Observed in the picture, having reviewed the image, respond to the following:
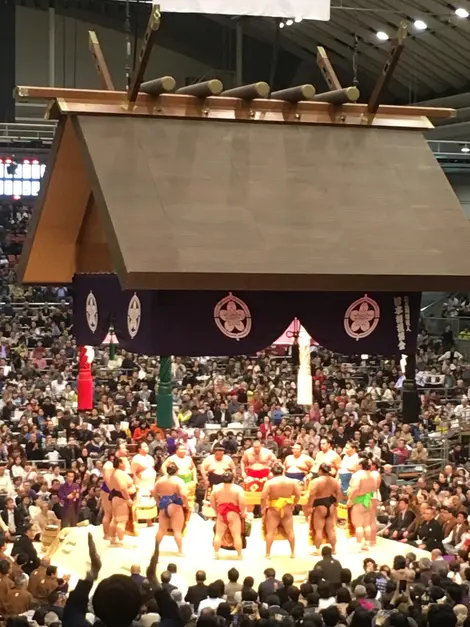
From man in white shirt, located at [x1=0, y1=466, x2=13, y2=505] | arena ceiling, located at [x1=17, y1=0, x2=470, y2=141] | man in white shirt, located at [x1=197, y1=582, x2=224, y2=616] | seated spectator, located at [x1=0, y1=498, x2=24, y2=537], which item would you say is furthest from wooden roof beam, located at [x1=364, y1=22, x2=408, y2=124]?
arena ceiling, located at [x1=17, y1=0, x2=470, y2=141]

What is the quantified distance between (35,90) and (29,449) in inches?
231

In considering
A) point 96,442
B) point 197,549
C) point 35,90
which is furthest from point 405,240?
point 96,442

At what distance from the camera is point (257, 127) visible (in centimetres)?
495

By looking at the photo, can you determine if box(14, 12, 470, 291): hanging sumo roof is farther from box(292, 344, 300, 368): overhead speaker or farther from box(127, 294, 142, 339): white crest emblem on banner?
box(292, 344, 300, 368): overhead speaker

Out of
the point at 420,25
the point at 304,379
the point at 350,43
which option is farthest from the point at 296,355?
the point at 350,43

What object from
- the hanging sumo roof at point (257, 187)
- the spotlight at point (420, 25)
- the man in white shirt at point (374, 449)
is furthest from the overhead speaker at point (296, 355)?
the spotlight at point (420, 25)

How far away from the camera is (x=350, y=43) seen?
47.6ft

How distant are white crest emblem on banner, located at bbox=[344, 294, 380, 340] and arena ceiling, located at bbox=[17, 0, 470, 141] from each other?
7.96 m

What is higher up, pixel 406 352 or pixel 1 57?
pixel 1 57

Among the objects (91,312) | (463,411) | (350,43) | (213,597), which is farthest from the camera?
(350,43)

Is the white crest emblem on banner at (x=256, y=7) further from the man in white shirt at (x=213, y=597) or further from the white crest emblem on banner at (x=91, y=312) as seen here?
the man in white shirt at (x=213, y=597)

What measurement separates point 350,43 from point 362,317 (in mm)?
10445

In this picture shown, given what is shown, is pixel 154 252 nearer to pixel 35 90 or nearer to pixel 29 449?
pixel 35 90

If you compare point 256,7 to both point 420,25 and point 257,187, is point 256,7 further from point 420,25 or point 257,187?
point 420,25
